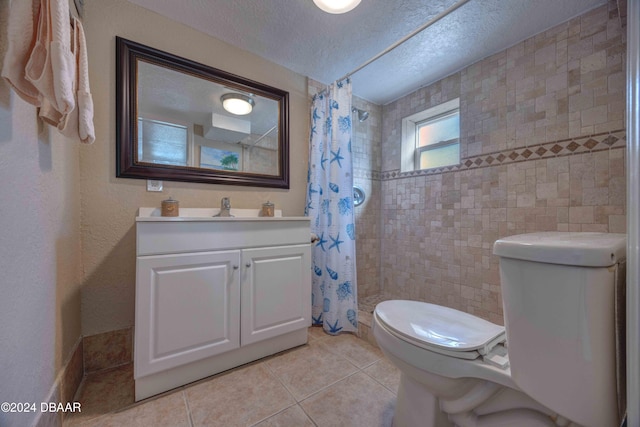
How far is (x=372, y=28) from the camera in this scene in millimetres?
1521

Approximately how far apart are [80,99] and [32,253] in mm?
547

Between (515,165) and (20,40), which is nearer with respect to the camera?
(20,40)

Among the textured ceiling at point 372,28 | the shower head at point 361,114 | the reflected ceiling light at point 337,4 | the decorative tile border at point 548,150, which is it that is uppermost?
the textured ceiling at point 372,28

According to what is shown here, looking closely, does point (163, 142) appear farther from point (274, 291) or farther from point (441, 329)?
point (441, 329)

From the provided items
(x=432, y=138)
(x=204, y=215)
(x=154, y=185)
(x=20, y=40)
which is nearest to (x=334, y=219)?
(x=204, y=215)

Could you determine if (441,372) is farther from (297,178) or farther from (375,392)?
(297,178)

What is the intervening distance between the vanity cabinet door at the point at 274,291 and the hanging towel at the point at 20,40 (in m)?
0.97

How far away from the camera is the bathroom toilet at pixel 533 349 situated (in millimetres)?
494

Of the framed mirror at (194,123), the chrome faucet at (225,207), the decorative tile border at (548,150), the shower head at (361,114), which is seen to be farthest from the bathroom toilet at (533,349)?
the shower head at (361,114)

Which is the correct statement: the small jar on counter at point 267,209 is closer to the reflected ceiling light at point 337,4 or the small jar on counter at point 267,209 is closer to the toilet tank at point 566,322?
the reflected ceiling light at point 337,4

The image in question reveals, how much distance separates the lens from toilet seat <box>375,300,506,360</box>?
0.73 meters

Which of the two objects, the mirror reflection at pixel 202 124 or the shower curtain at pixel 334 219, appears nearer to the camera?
the mirror reflection at pixel 202 124

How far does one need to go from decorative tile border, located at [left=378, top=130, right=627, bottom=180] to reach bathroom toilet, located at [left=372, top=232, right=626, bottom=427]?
1.11 metres

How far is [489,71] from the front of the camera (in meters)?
1.74
